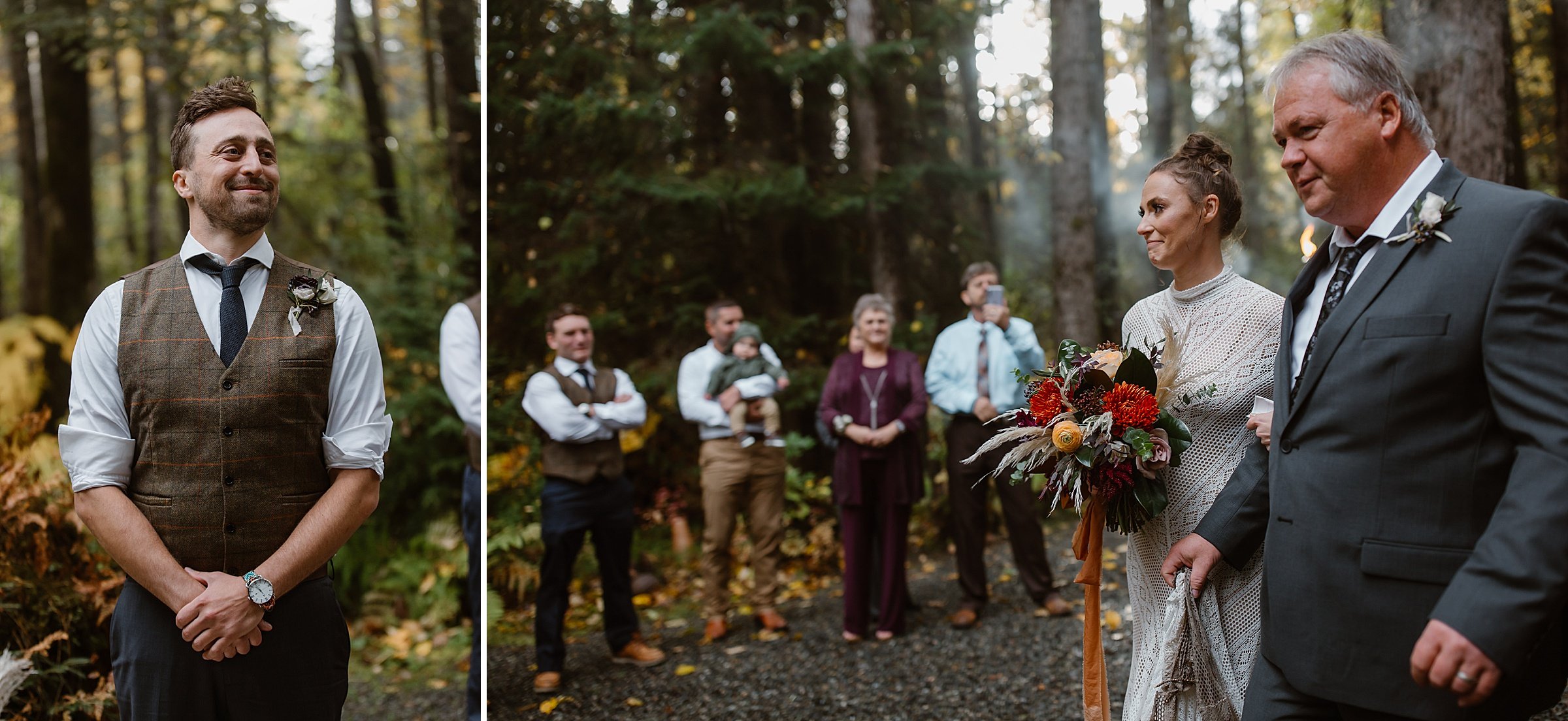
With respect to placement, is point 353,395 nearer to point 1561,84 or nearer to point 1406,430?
point 1406,430

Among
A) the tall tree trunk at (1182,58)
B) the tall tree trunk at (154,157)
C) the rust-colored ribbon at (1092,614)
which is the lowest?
the rust-colored ribbon at (1092,614)

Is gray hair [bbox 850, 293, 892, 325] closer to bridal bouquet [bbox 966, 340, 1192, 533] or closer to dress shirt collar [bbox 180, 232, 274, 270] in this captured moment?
bridal bouquet [bbox 966, 340, 1192, 533]

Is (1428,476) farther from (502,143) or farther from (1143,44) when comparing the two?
(1143,44)

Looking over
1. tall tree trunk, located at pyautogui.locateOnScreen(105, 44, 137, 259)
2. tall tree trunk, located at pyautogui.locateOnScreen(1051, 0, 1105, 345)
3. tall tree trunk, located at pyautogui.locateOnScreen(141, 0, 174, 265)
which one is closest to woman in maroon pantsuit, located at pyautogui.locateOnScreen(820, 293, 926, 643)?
tall tree trunk, located at pyautogui.locateOnScreen(1051, 0, 1105, 345)

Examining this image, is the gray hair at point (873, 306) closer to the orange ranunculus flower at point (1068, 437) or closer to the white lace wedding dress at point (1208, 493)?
the white lace wedding dress at point (1208, 493)

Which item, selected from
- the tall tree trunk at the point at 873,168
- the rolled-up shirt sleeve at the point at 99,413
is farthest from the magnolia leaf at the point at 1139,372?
the tall tree trunk at the point at 873,168

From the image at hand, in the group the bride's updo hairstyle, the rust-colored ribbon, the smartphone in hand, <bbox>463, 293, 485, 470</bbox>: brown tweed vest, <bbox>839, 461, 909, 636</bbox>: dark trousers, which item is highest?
the bride's updo hairstyle

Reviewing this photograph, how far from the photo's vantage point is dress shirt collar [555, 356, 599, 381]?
556 cm

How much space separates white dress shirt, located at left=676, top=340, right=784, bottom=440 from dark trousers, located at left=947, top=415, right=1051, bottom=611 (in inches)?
52.4

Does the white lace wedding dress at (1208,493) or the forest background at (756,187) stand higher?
the forest background at (756,187)

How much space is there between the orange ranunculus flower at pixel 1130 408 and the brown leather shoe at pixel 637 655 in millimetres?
4163

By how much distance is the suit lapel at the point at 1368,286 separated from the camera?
183 centimetres

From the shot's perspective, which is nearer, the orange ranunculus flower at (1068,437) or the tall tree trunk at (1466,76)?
the orange ranunculus flower at (1068,437)

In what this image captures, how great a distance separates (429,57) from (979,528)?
7.52 m
